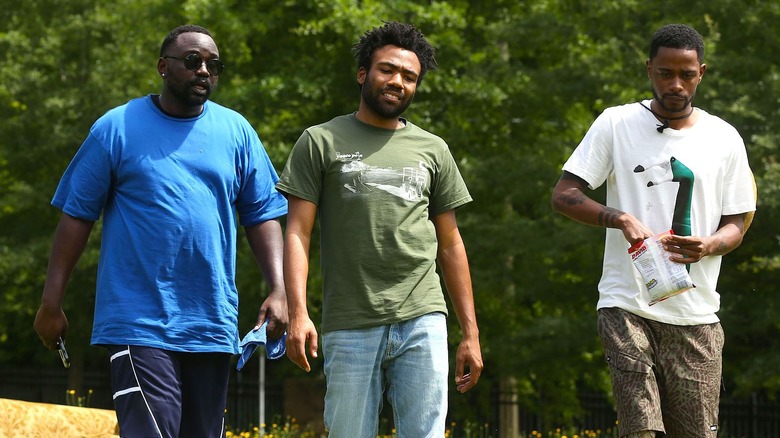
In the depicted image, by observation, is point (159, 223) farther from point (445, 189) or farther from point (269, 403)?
point (269, 403)

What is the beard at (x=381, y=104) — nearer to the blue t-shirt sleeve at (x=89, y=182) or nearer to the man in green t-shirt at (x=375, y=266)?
the man in green t-shirt at (x=375, y=266)

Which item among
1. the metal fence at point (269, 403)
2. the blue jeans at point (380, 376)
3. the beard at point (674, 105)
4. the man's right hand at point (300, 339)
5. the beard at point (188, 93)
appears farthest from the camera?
the metal fence at point (269, 403)

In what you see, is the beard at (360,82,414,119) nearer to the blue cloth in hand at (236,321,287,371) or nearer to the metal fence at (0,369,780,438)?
the blue cloth in hand at (236,321,287,371)

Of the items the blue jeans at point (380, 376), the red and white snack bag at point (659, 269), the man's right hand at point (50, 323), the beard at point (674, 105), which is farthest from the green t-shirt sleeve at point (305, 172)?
the beard at point (674, 105)

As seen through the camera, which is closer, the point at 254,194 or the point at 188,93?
the point at 188,93

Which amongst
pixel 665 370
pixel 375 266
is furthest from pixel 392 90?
pixel 665 370

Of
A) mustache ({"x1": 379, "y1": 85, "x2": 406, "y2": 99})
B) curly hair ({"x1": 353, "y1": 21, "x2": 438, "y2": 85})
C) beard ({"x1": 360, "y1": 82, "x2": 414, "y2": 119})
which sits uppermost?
curly hair ({"x1": 353, "y1": 21, "x2": 438, "y2": 85})

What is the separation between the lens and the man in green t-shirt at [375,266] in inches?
186

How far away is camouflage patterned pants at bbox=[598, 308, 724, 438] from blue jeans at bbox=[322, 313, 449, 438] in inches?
31.0

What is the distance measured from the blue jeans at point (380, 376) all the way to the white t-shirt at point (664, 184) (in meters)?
0.89

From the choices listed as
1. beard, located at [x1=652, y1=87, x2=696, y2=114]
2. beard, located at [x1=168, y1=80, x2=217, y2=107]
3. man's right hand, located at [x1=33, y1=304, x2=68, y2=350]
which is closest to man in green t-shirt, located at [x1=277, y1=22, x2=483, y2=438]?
beard, located at [x1=168, y1=80, x2=217, y2=107]

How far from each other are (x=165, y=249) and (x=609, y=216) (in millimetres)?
1842

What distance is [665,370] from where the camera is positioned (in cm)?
512

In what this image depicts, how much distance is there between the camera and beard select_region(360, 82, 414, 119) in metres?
4.90
